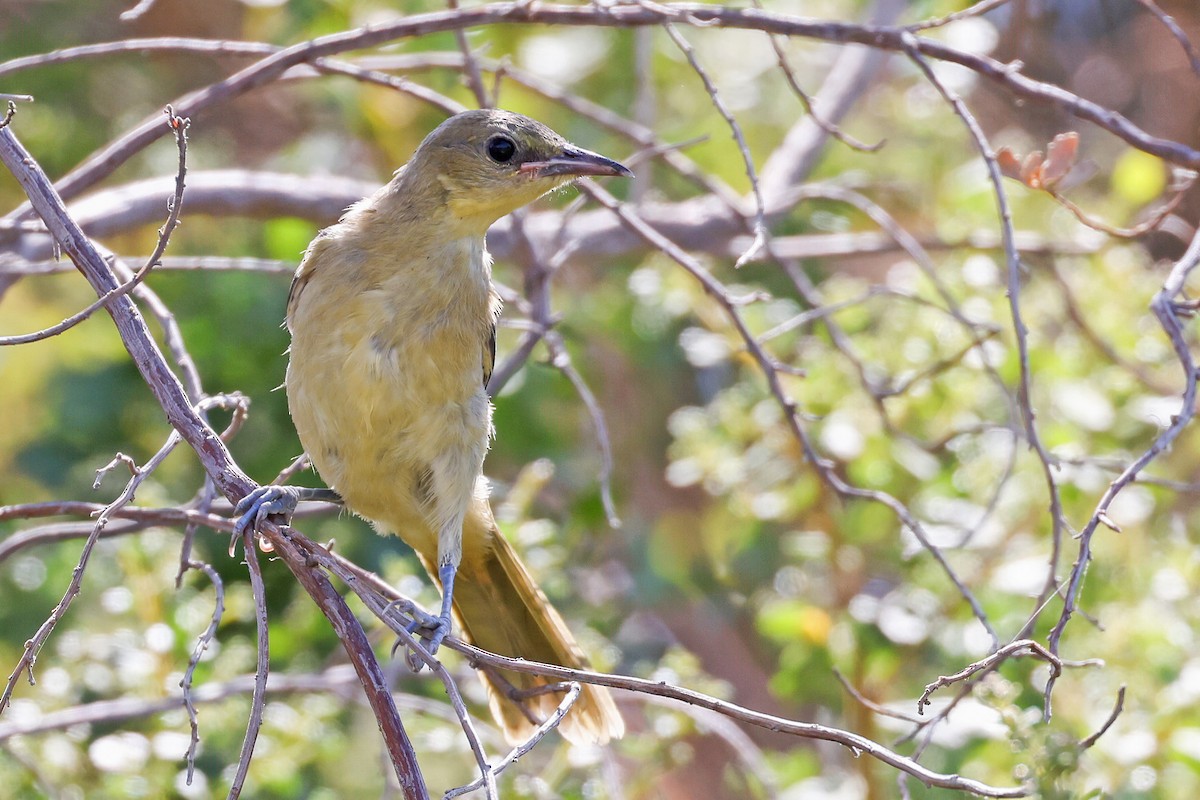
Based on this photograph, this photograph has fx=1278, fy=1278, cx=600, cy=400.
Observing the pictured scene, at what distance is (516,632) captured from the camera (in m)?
3.51

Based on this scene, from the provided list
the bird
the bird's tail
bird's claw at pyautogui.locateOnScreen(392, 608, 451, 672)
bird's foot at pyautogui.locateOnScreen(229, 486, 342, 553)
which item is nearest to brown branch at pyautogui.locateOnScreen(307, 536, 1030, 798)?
bird's foot at pyautogui.locateOnScreen(229, 486, 342, 553)

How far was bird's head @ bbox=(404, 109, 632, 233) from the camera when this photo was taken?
10.7 feet

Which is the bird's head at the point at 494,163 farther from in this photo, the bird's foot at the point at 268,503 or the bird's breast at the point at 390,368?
the bird's foot at the point at 268,503

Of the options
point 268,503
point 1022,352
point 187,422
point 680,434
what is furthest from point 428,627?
point 680,434

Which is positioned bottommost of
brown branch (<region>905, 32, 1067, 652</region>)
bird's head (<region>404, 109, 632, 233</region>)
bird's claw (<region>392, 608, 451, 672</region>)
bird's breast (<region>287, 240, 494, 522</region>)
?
brown branch (<region>905, 32, 1067, 652</region>)

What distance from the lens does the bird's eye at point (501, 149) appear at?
3289mm

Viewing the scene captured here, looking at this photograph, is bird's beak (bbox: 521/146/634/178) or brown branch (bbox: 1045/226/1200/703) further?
bird's beak (bbox: 521/146/634/178)

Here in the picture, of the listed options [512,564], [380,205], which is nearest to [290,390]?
[380,205]

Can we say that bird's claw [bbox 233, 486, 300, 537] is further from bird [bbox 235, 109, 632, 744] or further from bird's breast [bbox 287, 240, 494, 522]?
bird's breast [bbox 287, 240, 494, 522]

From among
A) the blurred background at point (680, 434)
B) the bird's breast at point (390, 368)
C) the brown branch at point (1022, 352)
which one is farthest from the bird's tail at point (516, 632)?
the brown branch at point (1022, 352)

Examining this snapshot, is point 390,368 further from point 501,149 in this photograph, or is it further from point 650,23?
point 650,23

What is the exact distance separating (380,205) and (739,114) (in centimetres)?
304

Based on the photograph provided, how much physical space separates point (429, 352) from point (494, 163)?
53 cm

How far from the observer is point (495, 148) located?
10.8ft
